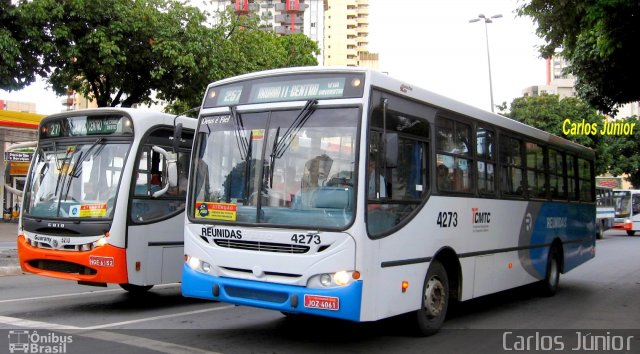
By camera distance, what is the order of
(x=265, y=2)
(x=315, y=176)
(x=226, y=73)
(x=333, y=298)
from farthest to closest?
(x=265, y=2) < (x=226, y=73) < (x=315, y=176) < (x=333, y=298)

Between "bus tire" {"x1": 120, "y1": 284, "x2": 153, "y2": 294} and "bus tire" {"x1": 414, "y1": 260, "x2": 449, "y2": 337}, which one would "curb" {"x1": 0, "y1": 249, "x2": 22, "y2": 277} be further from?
"bus tire" {"x1": 414, "y1": 260, "x2": 449, "y2": 337}

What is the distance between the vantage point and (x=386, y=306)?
20.1 feet

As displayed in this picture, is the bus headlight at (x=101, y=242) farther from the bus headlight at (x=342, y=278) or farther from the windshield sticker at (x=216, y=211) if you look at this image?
the bus headlight at (x=342, y=278)

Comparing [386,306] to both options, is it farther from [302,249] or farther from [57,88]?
[57,88]

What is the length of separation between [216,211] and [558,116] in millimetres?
35314

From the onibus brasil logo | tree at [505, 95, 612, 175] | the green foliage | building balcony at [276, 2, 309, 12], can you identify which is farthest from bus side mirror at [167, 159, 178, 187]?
building balcony at [276, 2, 309, 12]

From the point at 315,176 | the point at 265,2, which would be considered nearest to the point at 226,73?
the point at 315,176

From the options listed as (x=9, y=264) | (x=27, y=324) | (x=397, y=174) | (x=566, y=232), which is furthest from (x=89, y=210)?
(x=566, y=232)

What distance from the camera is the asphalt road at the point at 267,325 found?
6535 millimetres

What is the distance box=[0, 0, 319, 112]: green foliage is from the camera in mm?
13391

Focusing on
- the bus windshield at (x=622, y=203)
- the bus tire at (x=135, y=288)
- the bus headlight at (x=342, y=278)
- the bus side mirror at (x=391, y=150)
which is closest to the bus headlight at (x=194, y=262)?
the bus headlight at (x=342, y=278)

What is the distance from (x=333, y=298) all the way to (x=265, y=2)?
408ft

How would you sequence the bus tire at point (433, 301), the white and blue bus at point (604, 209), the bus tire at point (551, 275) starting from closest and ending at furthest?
the bus tire at point (433, 301) < the bus tire at point (551, 275) < the white and blue bus at point (604, 209)

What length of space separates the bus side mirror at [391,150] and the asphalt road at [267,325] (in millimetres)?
2013
